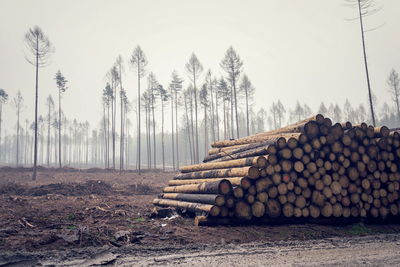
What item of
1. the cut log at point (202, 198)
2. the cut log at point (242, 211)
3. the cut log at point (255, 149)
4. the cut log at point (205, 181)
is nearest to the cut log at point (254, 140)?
the cut log at point (255, 149)

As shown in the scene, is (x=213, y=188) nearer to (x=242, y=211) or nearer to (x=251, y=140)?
(x=242, y=211)

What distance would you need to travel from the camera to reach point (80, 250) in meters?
6.29

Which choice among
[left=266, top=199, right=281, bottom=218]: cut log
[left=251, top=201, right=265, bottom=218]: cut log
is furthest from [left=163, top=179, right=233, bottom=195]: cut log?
[left=266, top=199, right=281, bottom=218]: cut log

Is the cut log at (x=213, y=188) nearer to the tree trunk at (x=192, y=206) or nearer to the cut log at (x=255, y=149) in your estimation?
the tree trunk at (x=192, y=206)

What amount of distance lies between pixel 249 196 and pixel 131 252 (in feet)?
13.1

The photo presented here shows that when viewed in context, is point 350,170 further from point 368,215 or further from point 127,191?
point 127,191

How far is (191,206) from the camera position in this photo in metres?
9.99

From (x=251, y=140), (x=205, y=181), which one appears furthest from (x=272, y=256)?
(x=251, y=140)

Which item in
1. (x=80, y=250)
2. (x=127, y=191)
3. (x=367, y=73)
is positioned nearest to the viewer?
(x=80, y=250)

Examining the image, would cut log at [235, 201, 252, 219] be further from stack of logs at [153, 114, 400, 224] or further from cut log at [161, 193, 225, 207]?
cut log at [161, 193, 225, 207]

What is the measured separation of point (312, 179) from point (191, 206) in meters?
4.02

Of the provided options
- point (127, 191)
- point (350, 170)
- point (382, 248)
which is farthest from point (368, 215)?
point (127, 191)

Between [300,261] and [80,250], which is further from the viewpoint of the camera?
[80,250]

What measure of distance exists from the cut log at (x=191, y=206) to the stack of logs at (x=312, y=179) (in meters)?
0.03
